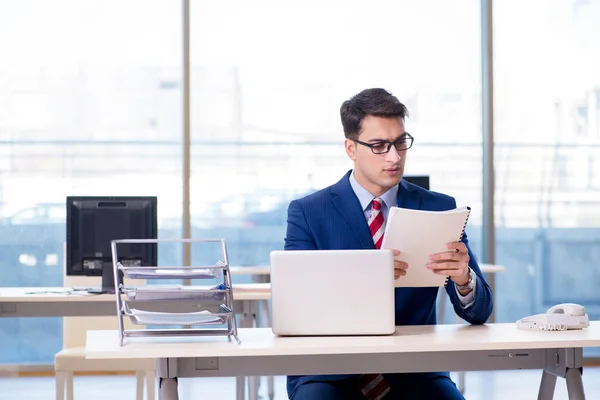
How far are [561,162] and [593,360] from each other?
54.0 inches

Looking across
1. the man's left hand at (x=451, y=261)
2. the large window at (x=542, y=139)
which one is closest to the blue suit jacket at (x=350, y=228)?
the man's left hand at (x=451, y=261)

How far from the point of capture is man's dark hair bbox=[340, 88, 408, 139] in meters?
2.57

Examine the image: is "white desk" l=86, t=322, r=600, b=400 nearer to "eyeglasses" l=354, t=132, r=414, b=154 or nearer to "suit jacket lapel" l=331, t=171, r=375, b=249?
"suit jacket lapel" l=331, t=171, r=375, b=249

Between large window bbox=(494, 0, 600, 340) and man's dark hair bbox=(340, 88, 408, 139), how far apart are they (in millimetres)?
3793

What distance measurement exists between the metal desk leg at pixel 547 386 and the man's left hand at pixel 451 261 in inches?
16.2

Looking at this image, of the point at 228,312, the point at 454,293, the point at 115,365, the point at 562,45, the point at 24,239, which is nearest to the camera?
the point at 228,312

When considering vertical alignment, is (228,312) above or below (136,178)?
below

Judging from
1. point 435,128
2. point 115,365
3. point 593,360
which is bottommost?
point 593,360

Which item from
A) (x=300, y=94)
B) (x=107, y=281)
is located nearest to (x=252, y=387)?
(x=107, y=281)

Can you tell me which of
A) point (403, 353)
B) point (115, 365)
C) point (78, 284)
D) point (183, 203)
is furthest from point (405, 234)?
point (183, 203)

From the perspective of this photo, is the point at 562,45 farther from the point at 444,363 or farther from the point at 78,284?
the point at 444,363

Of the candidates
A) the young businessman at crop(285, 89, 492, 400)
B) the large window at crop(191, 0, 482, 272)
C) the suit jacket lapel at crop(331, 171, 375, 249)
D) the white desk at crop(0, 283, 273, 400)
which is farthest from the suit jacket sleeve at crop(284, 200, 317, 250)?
the large window at crop(191, 0, 482, 272)

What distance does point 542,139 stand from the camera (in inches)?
246

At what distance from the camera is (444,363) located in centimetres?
227
